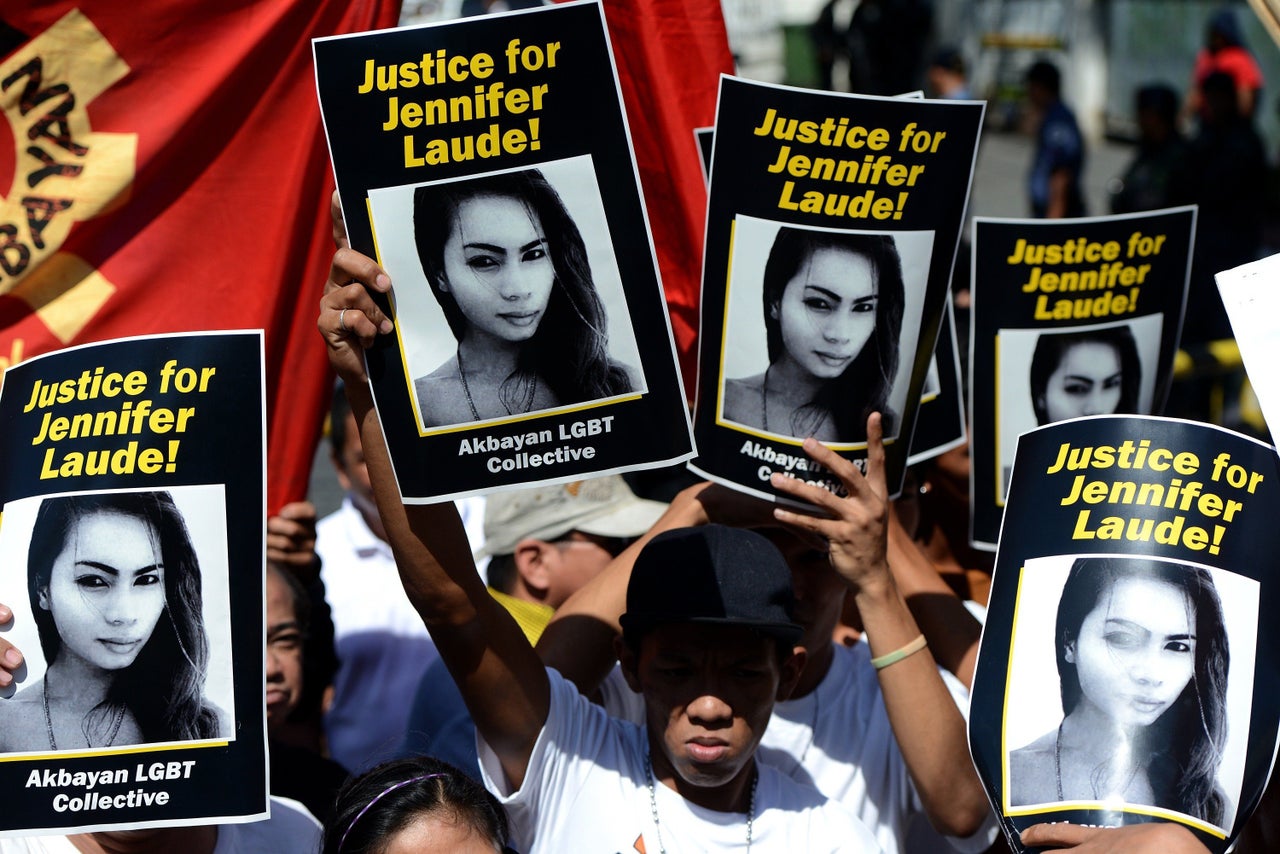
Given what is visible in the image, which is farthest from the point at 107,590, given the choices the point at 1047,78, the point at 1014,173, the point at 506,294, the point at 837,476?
the point at 1014,173

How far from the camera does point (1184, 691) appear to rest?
2.53m

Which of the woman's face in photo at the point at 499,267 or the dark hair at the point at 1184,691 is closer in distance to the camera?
the dark hair at the point at 1184,691

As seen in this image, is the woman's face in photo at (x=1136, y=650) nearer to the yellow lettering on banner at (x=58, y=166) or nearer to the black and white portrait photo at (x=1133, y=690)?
the black and white portrait photo at (x=1133, y=690)

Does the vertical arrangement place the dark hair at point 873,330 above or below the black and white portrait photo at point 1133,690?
above

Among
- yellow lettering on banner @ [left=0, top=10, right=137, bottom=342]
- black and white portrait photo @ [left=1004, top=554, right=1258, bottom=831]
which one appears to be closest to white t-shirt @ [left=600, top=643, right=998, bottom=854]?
black and white portrait photo @ [left=1004, top=554, right=1258, bottom=831]

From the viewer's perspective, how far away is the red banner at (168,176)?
343cm

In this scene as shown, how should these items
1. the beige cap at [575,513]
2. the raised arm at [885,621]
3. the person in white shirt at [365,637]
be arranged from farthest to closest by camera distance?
the person in white shirt at [365,637] < the beige cap at [575,513] < the raised arm at [885,621]

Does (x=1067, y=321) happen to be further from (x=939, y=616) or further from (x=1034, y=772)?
(x=1034, y=772)

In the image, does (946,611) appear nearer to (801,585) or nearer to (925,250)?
(801,585)

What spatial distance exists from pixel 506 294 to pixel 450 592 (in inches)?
19.1

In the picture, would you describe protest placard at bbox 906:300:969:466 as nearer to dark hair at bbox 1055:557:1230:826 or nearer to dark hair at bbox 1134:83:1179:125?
dark hair at bbox 1055:557:1230:826

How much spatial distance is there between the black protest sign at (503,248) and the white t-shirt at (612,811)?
0.48 m

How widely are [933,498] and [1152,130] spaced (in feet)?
25.5

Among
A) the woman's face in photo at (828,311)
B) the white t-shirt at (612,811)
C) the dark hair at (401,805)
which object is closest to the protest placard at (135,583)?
the dark hair at (401,805)
